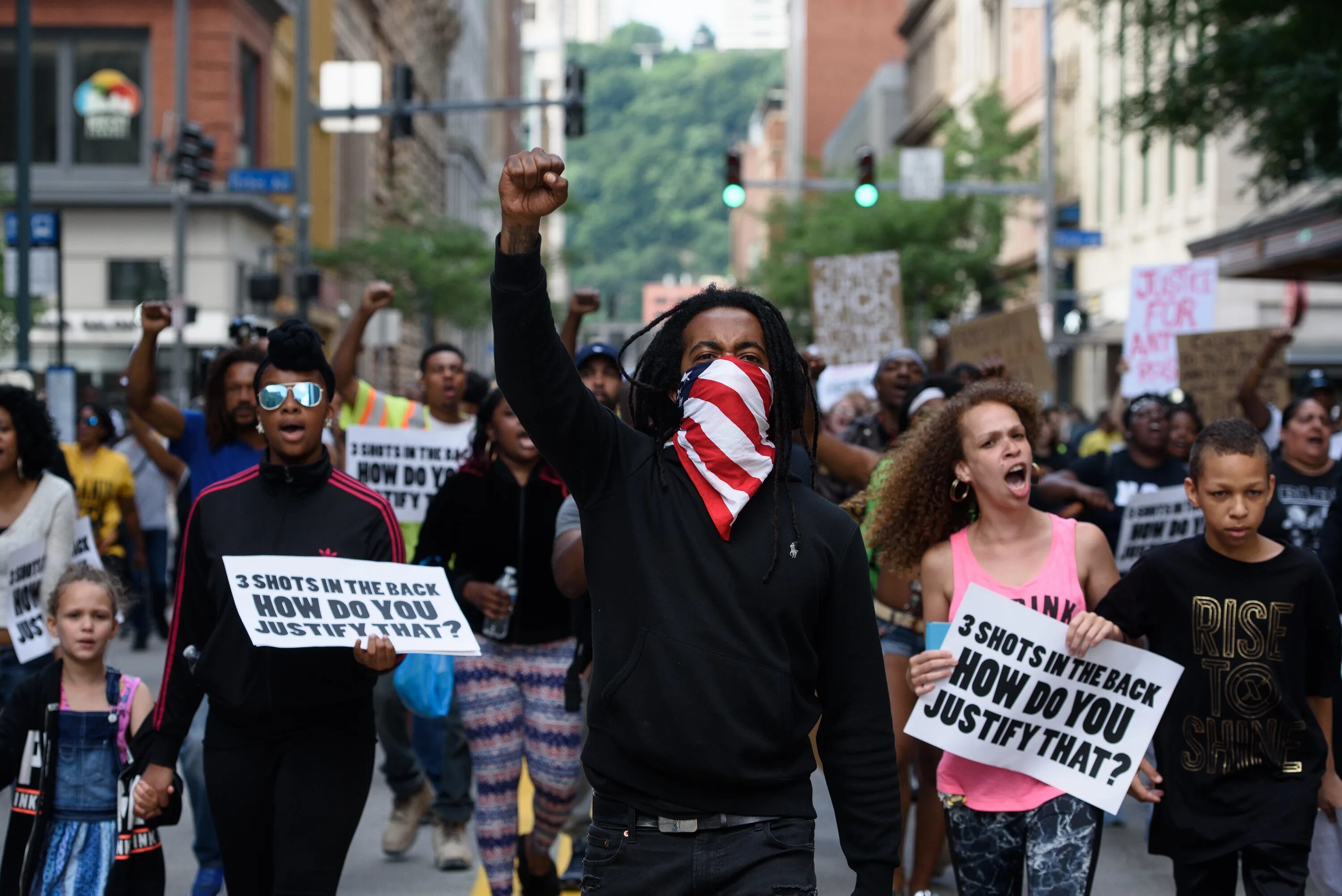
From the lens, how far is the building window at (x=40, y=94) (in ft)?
109

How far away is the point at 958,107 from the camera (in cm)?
5912

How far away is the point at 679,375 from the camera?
11.4 feet

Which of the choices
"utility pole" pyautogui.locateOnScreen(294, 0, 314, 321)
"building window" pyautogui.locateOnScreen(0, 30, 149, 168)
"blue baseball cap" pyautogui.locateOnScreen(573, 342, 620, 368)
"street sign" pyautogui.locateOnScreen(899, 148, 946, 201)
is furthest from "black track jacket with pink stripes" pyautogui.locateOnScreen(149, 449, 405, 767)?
"building window" pyautogui.locateOnScreen(0, 30, 149, 168)

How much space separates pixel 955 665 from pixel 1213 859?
884 mm

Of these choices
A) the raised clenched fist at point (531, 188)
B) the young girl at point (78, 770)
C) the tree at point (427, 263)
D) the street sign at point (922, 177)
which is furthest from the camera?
the tree at point (427, 263)

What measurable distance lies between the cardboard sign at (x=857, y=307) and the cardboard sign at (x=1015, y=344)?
76 cm

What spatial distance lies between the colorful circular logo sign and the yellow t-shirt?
2239 centimetres

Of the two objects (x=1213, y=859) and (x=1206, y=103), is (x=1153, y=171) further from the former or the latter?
(x=1213, y=859)

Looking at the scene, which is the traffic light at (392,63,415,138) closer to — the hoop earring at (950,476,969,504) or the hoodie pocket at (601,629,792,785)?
the hoop earring at (950,476,969,504)

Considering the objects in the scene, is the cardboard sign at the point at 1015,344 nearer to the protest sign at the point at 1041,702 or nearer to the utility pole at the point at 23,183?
the protest sign at the point at 1041,702

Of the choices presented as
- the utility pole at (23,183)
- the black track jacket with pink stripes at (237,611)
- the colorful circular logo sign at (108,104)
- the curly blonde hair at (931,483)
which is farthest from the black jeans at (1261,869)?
the colorful circular logo sign at (108,104)

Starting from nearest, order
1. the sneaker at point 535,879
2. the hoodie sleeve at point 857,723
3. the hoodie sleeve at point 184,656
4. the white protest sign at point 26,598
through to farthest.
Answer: the hoodie sleeve at point 857,723 < the hoodie sleeve at point 184,656 < the white protest sign at point 26,598 < the sneaker at point 535,879

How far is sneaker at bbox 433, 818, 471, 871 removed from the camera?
7555 millimetres

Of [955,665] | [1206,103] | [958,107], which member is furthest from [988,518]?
[958,107]
